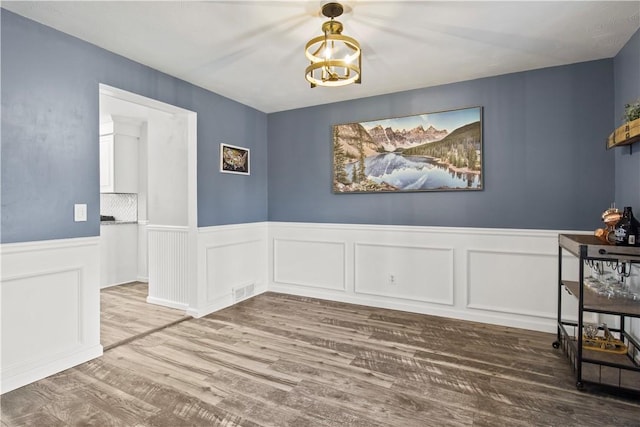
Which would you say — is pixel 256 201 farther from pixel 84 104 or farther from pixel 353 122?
pixel 84 104

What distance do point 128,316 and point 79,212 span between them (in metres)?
1.58

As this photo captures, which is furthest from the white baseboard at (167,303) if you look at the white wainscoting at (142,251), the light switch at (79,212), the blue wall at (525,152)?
the blue wall at (525,152)

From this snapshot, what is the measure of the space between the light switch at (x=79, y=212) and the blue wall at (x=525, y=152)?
2.76 metres

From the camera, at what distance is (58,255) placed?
2.52 meters

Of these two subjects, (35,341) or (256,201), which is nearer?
(35,341)

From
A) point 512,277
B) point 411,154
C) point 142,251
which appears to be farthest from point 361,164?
point 142,251

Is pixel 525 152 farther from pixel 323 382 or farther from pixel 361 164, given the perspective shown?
pixel 323 382

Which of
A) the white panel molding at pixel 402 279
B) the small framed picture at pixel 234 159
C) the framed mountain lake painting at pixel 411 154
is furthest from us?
the small framed picture at pixel 234 159

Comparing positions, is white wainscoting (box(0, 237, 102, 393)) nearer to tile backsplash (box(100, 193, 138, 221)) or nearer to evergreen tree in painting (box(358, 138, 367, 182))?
evergreen tree in painting (box(358, 138, 367, 182))

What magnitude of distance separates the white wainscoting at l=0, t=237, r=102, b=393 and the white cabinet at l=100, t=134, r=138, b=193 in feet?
9.66

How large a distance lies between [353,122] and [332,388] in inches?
121

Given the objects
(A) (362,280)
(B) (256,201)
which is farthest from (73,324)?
(A) (362,280)

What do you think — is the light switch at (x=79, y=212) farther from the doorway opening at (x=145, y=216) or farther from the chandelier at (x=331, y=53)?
the chandelier at (x=331, y=53)

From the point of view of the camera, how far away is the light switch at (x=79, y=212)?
2.64 meters
